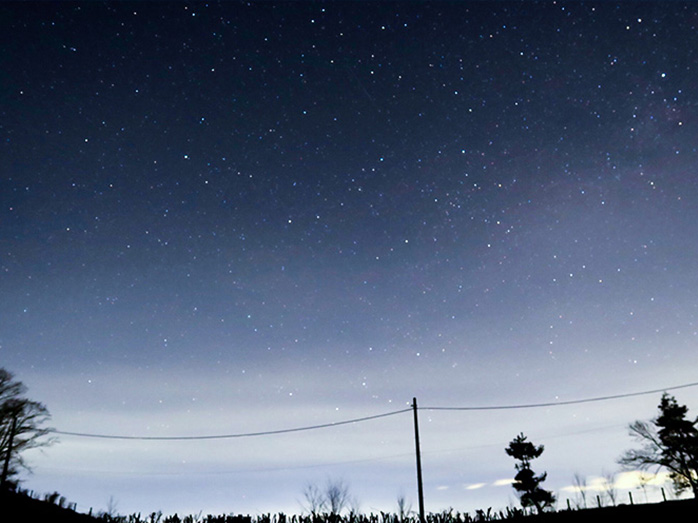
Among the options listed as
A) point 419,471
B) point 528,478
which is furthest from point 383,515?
point 528,478

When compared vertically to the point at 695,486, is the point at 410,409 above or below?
above

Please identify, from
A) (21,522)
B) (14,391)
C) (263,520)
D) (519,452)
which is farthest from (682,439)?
(14,391)

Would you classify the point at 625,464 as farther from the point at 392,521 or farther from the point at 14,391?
the point at 14,391

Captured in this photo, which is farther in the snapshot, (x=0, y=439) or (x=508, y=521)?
(x=0, y=439)

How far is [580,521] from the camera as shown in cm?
2255

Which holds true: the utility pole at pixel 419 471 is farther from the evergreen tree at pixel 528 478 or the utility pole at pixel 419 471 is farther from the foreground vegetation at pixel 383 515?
the evergreen tree at pixel 528 478

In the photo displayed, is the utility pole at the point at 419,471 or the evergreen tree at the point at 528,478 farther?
the evergreen tree at the point at 528,478

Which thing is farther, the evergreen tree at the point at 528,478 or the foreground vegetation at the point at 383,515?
the evergreen tree at the point at 528,478

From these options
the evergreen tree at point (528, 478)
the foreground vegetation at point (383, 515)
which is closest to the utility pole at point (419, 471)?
the foreground vegetation at point (383, 515)

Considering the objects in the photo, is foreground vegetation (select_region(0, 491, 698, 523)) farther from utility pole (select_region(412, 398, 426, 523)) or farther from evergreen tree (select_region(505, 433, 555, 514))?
evergreen tree (select_region(505, 433, 555, 514))

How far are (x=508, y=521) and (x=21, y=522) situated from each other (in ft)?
75.2

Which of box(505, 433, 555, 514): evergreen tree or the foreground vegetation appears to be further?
box(505, 433, 555, 514): evergreen tree

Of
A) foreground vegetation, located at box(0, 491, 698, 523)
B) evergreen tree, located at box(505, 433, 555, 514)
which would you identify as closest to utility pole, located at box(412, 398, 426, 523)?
foreground vegetation, located at box(0, 491, 698, 523)

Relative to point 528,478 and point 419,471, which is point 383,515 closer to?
point 419,471
